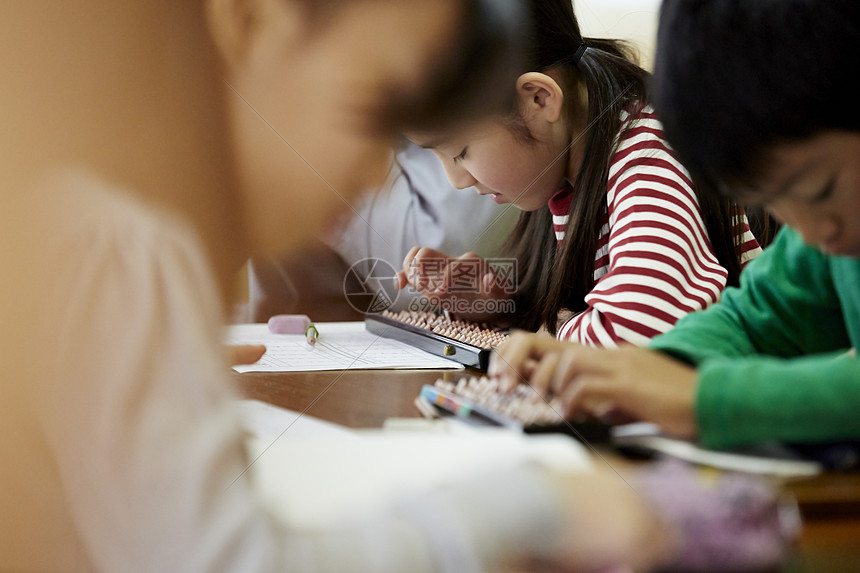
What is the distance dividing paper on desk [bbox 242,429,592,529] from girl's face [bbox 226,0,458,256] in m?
0.09

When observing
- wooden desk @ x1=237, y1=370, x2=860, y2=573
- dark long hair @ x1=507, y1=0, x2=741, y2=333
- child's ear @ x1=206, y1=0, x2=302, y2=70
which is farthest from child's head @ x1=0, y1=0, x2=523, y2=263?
dark long hair @ x1=507, y1=0, x2=741, y2=333

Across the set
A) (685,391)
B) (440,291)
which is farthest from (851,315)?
(440,291)

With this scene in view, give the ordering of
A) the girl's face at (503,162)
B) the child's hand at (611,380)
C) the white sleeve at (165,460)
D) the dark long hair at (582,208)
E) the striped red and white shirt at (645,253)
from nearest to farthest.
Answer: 1. the white sleeve at (165,460)
2. the child's hand at (611,380)
3. the girl's face at (503,162)
4. the striped red and white shirt at (645,253)
5. the dark long hair at (582,208)

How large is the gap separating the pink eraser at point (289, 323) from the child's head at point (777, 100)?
0.32 metres

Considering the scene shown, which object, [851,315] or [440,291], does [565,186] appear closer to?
[440,291]

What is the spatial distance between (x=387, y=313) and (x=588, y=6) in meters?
0.42

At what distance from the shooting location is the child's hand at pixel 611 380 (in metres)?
0.31

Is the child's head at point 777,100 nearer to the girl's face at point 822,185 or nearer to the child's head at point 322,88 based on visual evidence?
the girl's face at point 822,185

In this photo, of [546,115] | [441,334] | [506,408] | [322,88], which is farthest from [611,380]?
[546,115]

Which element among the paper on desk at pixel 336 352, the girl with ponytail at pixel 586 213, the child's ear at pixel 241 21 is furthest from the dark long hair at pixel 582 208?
the child's ear at pixel 241 21

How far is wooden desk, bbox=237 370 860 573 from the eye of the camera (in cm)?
22

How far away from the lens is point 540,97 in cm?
65

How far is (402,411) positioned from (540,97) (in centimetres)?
38

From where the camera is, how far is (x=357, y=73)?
0.30 m
